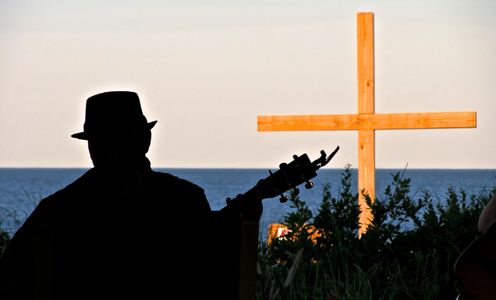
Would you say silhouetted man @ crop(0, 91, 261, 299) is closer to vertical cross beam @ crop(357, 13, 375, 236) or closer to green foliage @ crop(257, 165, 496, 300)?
green foliage @ crop(257, 165, 496, 300)

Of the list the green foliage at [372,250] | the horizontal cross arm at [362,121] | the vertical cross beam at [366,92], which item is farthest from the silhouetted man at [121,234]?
the vertical cross beam at [366,92]

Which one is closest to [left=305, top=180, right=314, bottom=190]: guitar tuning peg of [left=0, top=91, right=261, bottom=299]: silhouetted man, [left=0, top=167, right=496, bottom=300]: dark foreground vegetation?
[left=0, top=91, right=261, bottom=299]: silhouetted man

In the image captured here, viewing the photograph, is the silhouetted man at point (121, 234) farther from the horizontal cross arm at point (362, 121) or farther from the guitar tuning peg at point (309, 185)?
→ the horizontal cross arm at point (362, 121)

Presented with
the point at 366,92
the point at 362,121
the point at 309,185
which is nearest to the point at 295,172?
the point at 309,185

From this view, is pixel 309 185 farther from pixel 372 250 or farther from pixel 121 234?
pixel 372 250

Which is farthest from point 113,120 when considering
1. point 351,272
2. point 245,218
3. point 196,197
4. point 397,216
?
point 397,216

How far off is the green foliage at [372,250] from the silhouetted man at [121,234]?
200 centimetres

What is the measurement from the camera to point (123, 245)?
343 centimetres

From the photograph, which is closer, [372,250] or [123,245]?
[123,245]

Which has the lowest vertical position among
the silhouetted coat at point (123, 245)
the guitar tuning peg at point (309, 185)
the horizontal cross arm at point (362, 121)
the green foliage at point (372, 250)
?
Answer: the green foliage at point (372, 250)

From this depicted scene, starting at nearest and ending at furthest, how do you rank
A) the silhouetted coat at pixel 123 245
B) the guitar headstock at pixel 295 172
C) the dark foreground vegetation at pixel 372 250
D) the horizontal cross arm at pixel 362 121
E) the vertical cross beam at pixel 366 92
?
the silhouetted coat at pixel 123 245
the guitar headstock at pixel 295 172
the dark foreground vegetation at pixel 372 250
the horizontal cross arm at pixel 362 121
the vertical cross beam at pixel 366 92

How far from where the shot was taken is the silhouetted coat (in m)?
3.25

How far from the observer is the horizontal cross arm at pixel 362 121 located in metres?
11.7

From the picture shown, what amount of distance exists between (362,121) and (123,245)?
8.56 meters
